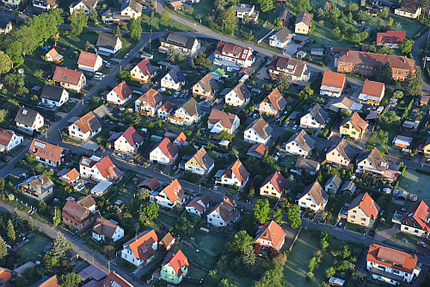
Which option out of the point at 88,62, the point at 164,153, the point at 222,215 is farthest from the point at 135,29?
the point at 222,215

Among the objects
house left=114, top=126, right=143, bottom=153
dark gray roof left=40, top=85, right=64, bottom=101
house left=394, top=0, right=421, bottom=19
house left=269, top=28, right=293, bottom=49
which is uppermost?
house left=394, top=0, right=421, bottom=19

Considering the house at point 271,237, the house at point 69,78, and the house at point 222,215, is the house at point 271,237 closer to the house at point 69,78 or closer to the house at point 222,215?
the house at point 222,215

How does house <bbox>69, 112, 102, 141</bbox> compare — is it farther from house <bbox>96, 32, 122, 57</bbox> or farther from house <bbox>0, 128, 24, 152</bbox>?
house <bbox>96, 32, 122, 57</bbox>

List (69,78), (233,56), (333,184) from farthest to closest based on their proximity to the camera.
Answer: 1. (233,56)
2. (69,78)
3. (333,184)

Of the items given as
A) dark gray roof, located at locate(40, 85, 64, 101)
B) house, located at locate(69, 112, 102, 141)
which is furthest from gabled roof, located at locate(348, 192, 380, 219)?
dark gray roof, located at locate(40, 85, 64, 101)

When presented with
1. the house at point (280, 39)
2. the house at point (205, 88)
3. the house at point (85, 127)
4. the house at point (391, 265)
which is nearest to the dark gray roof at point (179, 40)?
A: the house at point (205, 88)

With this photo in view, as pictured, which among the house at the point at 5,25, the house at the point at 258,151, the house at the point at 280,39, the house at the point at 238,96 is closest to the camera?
the house at the point at 258,151

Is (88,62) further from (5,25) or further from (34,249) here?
(34,249)
